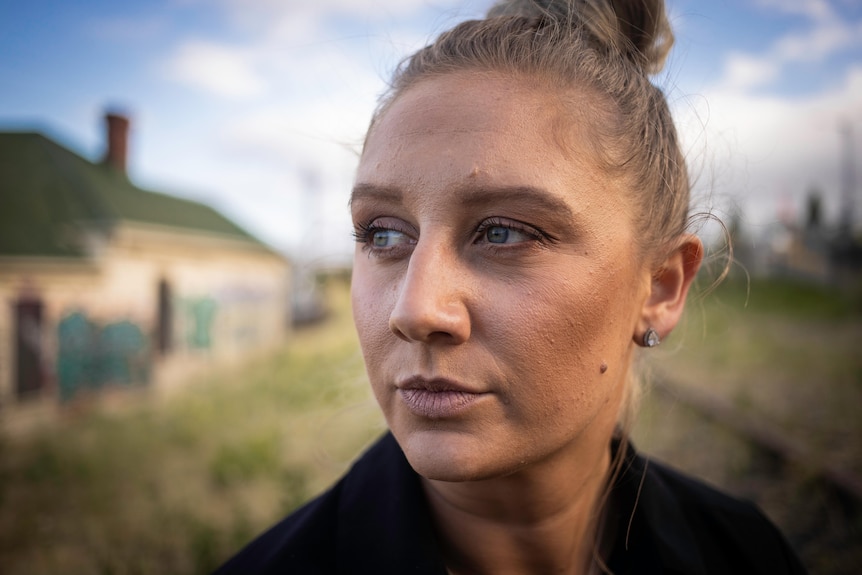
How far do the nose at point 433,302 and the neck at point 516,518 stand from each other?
574 mm

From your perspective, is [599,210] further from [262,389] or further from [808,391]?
[262,389]

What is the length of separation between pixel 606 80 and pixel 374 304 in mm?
985

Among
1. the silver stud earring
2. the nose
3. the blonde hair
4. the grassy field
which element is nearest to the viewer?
the nose

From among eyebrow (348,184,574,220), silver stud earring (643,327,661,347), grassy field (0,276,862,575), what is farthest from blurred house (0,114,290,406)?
silver stud earring (643,327,661,347)

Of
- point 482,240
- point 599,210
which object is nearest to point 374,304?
point 482,240

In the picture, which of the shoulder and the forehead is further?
the shoulder

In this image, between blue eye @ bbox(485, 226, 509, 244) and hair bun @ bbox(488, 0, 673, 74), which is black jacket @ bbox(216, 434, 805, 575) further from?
hair bun @ bbox(488, 0, 673, 74)

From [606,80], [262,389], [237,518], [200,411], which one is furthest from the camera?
[262,389]

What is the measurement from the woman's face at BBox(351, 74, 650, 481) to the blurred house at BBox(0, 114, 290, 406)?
30.0ft

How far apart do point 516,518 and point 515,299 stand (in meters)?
0.76

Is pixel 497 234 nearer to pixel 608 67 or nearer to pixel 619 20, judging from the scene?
pixel 608 67

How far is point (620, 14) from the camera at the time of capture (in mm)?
1790

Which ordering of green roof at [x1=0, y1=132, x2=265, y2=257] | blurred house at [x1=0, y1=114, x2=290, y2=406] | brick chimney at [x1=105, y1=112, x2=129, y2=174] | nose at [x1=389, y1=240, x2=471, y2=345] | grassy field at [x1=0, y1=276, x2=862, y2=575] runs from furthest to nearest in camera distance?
brick chimney at [x1=105, y1=112, x2=129, y2=174] → green roof at [x1=0, y1=132, x2=265, y2=257] → blurred house at [x1=0, y1=114, x2=290, y2=406] → grassy field at [x1=0, y1=276, x2=862, y2=575] → nose at [x1=389, y1=240, x2=471, y2=345]

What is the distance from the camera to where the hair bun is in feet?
5.51
